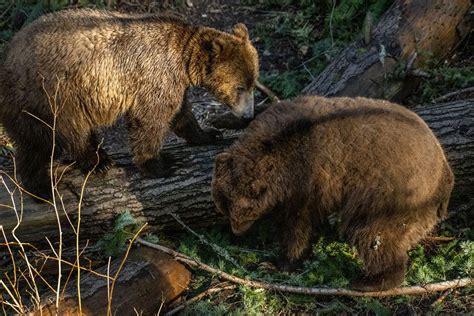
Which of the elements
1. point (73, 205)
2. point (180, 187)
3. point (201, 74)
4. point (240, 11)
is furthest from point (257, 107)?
point (240, 11)

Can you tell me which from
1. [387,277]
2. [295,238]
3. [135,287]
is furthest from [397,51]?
[135,287]

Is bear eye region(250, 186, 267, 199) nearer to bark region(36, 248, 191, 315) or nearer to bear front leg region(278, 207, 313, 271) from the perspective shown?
bear front leg region(278, 207, 313, 271)

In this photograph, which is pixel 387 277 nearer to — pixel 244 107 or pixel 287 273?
pixel 287 273

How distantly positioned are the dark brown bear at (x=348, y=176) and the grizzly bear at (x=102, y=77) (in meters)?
1.06

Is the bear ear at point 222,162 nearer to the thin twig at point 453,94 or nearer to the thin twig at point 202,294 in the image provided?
the thin twig at point 202,294

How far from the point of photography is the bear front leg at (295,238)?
5.59m

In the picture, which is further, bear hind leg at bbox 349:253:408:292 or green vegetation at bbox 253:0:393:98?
green vegetation at bbox 253:0:393:98

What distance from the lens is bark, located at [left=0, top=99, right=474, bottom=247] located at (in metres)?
6.18

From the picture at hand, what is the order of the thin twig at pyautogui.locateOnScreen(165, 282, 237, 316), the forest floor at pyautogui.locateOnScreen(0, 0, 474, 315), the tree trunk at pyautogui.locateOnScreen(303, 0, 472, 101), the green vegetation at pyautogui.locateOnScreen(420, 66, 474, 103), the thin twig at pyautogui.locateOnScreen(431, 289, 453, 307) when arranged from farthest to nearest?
1. the green vegetation at pyautogui.locateOnScreen(420, 66, 474, 103)
2. the tree trunk at pyautogui.locateOnScreen(303, 0, 472, 101)
3. the thin twig at pyautogui.locateOnScreen(165, 282, 237, 316)
4. the forest floor at pyautogui.locateOnScreen(0, 0, 474, 315)
5. the thin twig at pyautogui.locateOnScreen(431, 289, 453, 307)

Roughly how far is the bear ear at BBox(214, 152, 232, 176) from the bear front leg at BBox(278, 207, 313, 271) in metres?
0.71

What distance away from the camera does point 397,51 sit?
25.7 feet

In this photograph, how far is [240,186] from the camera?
17.8ft

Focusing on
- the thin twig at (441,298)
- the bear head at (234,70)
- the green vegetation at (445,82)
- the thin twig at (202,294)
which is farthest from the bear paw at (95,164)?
the green vegetation at (445,82)

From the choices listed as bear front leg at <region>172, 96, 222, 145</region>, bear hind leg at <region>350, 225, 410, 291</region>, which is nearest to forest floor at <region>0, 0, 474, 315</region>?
bear hind leg at <region>350, 225, 410, 291</region>
